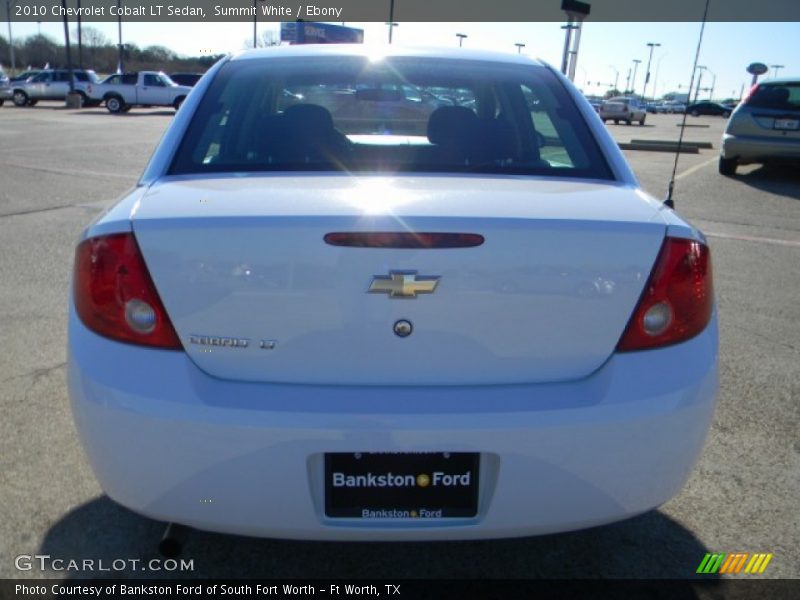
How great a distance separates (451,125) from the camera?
2.62 meters

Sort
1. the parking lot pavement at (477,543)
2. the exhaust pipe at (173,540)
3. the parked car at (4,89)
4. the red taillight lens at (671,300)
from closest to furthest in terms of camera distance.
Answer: the red taillight lens at (671,300) → the exhaust pipe at (173,540) → the parking lot pavement at (477,543) → the parked car at (4,89)

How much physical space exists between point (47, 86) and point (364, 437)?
39003 millimetres

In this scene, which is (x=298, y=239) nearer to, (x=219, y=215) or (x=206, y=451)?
(x=219, y=215)

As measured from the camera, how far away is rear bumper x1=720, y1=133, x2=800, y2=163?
11195 millimetres

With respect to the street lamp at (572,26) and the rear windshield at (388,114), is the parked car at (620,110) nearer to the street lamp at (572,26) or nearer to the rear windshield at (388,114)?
the street lamp at (572,26)

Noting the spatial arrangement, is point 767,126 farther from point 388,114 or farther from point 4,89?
point 4,89

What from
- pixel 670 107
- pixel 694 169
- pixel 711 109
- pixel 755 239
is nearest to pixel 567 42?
pixel 694 169

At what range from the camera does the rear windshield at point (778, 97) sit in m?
11.5

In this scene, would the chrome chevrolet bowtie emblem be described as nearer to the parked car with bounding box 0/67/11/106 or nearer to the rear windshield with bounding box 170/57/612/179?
the rear windshield with bounding box 170/57/612/179

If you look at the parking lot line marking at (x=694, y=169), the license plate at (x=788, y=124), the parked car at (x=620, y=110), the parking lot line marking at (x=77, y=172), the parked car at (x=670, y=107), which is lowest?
the parked car at (x=670, y=107)

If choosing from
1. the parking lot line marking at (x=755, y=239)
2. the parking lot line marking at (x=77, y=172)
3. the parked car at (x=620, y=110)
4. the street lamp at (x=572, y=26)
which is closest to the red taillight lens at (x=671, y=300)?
the parking lot line marking at (x=755, y=239)

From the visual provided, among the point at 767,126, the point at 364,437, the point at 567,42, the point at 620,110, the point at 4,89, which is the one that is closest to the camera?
the point at 364,437

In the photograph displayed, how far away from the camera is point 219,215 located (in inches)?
70.4

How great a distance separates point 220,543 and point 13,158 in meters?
12.3
